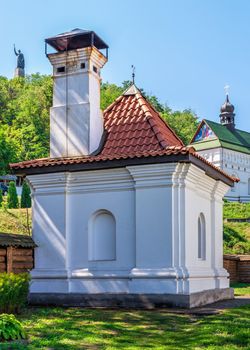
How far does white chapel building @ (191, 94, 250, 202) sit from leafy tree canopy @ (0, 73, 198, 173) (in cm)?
505

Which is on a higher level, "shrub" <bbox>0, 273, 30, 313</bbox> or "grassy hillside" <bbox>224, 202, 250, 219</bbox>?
"grassy hillside" <bbox>224, 202, 250, 219</bbox>

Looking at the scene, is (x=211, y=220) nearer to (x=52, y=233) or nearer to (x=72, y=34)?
(x=52, y=233)

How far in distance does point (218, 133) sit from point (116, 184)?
4977 cm

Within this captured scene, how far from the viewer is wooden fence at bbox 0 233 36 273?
12898 mm

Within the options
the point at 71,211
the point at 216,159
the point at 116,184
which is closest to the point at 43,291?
the point at 71,211

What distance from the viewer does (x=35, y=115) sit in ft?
218

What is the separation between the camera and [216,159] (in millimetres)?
60000

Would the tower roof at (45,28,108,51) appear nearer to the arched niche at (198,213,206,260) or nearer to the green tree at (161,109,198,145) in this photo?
the arched niche at (198,213,206,260)

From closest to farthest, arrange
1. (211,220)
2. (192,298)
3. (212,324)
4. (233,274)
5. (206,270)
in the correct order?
(212,324) → (192,298) → (206,270) → (211,220) → (233,274)

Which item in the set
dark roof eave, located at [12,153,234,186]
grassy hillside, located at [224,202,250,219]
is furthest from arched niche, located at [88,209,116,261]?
grassy hillside, located at [224,202,250,219]

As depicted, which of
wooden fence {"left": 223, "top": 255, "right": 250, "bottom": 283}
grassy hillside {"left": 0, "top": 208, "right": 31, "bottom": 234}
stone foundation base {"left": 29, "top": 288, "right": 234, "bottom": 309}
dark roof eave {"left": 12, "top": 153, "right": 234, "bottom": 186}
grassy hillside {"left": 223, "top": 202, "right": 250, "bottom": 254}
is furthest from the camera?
grassy hillside {"left": 223, "top": 202, "right": 250, "bottom": 254}

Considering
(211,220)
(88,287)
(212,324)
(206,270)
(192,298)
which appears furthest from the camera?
(211,220)

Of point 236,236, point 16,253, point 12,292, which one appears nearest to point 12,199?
point 236,236

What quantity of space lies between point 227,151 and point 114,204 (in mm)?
48908
